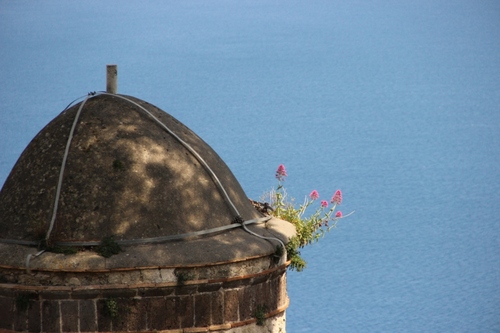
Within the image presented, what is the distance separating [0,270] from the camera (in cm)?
416

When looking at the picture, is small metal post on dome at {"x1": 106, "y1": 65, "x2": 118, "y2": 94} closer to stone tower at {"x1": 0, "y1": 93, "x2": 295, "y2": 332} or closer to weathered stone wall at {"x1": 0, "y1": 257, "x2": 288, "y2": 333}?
stone tower at {"x1": 0, "y1": 93, "x2": 295, "y2": 332}

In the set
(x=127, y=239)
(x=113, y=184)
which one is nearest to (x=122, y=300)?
(x=127, y=239)

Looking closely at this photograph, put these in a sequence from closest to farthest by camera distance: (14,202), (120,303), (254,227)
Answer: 1. (120,303)
2. (14,202)
3. (254,227)

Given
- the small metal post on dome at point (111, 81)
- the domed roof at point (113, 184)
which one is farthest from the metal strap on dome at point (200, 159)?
the small metal post on dome at point (111, 81)

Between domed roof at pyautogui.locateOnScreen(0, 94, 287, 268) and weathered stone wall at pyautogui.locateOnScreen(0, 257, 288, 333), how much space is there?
0.18m

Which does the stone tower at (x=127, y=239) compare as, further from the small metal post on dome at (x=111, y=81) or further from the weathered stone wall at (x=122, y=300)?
the small metal post on dome at (x=111, y=81)

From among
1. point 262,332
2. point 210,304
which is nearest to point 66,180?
point 210,304

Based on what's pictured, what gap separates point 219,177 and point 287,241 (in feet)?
1.50

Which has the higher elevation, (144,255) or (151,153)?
(151,153)

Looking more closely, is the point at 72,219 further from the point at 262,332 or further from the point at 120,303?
the point at 262,332

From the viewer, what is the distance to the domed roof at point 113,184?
4.20 m

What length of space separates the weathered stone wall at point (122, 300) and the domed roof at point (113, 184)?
0.18m

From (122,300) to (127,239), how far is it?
266 mm

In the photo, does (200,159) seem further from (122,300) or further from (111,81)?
(122,300)
